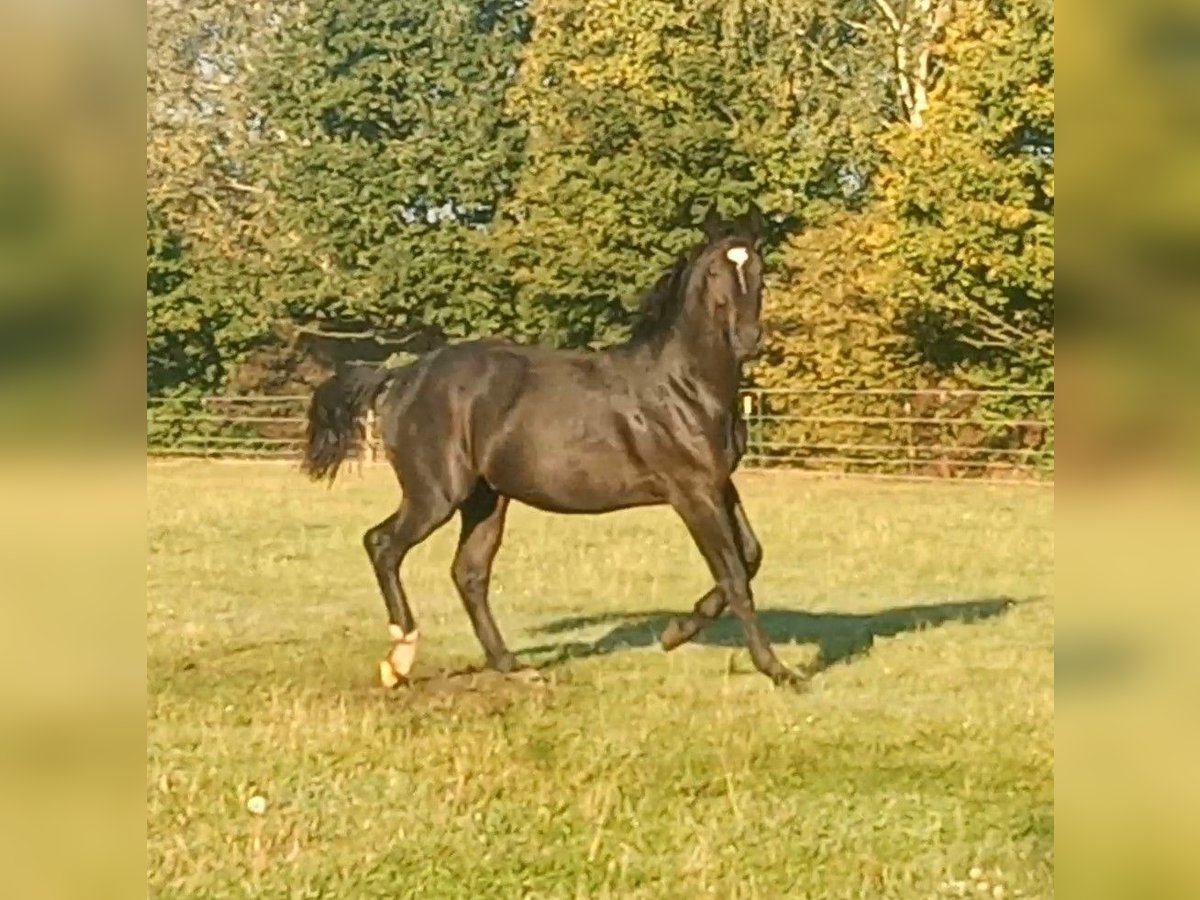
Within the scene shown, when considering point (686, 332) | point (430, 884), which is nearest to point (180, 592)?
point (686, 332)

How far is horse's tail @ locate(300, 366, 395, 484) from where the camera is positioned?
23.4ft

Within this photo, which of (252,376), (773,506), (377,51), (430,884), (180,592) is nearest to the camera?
(430,884)

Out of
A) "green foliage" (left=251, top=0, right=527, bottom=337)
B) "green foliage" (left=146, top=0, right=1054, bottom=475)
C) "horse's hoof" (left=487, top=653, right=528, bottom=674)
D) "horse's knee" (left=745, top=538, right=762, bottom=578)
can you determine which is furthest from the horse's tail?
"green foliage" (left=251, top=0, right=527, bottom=337)

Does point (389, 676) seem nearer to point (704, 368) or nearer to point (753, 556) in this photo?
point (753, 556)

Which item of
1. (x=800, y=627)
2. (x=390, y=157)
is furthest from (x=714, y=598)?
(x=390, y=157)

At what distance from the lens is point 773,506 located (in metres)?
16.4

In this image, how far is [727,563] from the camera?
6801 mm

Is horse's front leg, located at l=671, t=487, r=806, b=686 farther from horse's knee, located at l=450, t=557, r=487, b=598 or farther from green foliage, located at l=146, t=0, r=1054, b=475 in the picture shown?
green foliage, located at l=146, t=0, r=1054, b=475

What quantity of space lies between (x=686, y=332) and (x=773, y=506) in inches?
379

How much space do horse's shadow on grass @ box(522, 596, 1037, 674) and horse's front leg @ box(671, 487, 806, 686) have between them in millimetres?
525

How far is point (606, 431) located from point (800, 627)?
7.69 feet

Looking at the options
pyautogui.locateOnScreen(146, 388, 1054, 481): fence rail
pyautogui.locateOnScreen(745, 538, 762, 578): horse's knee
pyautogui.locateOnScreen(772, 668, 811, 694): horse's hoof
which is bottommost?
pyautogui.locateOnScreen(146, 388, 1054, 481): fence rail

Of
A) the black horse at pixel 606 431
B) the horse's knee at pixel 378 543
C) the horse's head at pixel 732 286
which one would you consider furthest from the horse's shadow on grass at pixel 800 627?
the horse's head at pixel 732 286
